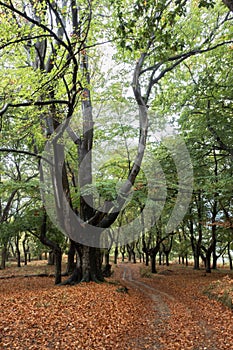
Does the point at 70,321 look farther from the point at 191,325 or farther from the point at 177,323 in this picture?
the point at 191,325

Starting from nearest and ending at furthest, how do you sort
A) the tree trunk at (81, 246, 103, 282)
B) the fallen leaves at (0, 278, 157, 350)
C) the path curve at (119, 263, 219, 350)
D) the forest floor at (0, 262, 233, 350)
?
1. the fallen leaves at (0, 278, 157, 350)
2. the forest floor at (0, 262, 233, 350)
3. the path curve at (119, 263, 219, 350)
4. the tree trunk at (81, 246, 103, 282)

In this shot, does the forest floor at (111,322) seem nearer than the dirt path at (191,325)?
Yes

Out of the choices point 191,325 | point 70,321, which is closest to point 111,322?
point 70,321

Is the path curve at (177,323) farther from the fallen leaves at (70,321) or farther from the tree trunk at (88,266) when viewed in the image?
the tree trunk at (88,266)

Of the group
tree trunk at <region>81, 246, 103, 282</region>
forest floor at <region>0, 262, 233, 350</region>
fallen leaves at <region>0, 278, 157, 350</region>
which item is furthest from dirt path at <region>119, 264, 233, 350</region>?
tree trunk at <region>81, 246, 103, 282</region>

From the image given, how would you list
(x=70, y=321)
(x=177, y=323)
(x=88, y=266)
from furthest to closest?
(x=88, y=266) → (x=177, y=323) → (x=70, y=321)

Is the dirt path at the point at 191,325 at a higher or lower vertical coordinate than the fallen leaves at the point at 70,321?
lower

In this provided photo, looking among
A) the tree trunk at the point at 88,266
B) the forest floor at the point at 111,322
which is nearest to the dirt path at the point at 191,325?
the forest floor at the point at 111,322

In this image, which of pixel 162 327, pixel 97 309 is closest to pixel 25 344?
pixel 97 309

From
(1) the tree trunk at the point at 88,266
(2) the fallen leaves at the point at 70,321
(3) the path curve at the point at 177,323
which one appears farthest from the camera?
(1) the tree trunk at the point at 88,266

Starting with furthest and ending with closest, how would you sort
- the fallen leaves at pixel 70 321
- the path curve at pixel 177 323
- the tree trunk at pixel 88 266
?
the tree trunk at pixel 88 266
the path curve at pixel 177 323
the fallen leaves at pixel 70 321

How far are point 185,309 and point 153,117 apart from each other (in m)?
9.59

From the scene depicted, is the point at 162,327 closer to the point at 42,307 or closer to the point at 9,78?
the point at 42,307

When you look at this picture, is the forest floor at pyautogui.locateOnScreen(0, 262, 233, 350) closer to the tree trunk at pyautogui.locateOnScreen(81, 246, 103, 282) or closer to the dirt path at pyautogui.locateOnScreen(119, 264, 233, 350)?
the dirt path at pyautogui.locateOnScreen(119, 264, 233, 350)
